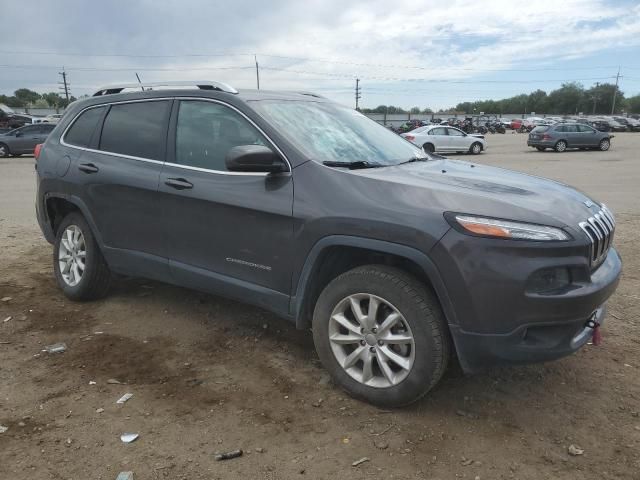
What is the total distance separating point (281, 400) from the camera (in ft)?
10.7

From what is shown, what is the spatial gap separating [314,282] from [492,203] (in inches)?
44.6

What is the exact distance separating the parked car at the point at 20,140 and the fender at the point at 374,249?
24340 millimetres

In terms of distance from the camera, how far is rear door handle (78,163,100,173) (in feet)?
14.6

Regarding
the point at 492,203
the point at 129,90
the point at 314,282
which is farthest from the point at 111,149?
the point at 492,203

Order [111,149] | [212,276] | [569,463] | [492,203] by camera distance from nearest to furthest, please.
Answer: [569,463]
[492,203]
[212,276]
[111,149]

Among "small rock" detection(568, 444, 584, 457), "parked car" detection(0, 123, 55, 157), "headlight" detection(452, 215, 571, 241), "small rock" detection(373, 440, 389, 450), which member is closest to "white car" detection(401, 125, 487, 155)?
"parked car" detection(0, 123, 55, 157)

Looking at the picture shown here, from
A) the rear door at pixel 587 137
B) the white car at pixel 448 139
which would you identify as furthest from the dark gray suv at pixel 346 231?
the rear door at pixel 587 137

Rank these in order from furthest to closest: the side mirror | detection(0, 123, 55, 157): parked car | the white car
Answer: the white car, detection(0, 123, 55, 157): parked car, the side mirror

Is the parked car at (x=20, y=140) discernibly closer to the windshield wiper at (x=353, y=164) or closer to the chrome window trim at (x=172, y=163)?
the chrome window trim at (x=172, y=163)

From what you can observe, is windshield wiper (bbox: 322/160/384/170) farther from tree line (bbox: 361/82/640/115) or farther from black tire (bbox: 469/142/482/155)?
tree line (bbox: 361/82/640/115)

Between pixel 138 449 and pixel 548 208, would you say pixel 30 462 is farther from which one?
pixel 548 208

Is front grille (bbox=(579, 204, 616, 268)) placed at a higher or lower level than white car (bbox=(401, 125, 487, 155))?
higher

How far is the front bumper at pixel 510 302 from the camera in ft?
8.73

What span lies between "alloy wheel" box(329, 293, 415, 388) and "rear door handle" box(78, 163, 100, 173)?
250cm
